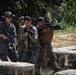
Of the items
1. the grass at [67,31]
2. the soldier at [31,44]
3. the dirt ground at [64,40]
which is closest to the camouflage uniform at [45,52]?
the soldier at [31,44]

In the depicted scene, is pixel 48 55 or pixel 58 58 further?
pixel 58 58

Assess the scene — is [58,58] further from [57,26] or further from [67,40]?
[67,40]

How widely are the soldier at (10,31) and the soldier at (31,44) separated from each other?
290 mm

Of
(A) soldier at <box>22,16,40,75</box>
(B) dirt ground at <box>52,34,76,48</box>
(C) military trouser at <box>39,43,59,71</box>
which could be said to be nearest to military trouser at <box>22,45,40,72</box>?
(A) soldier at <box>22,16,40,75</box>

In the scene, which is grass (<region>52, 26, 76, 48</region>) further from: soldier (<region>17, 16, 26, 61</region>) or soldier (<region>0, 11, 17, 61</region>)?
soldier (<region>0, 11, 17, 61</region>)

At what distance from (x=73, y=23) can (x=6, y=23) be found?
1858 centimetres

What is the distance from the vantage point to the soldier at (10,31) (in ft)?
29.0

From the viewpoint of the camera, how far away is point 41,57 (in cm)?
965

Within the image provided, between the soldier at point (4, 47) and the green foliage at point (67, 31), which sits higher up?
the soldier at point (4, 47)

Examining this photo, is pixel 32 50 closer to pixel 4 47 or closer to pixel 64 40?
pixel 4 47

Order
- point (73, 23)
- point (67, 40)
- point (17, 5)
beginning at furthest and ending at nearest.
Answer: point (73, 23) < point (67, 40) < point (17, 5)

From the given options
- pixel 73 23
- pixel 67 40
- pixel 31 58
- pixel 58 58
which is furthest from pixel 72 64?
pixel 73 23

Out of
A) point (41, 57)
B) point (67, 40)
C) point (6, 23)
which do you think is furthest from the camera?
point (67, 40)

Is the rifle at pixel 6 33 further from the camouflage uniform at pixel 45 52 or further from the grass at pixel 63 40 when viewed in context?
the grass at pixel 63 40
